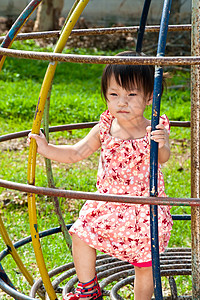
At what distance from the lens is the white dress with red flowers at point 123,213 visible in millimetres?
1850

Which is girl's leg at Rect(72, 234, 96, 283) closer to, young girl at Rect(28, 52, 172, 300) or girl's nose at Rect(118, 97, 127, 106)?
young girl at Rect(28, 52, 172, 300)

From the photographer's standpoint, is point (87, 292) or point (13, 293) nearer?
point (13, 293)

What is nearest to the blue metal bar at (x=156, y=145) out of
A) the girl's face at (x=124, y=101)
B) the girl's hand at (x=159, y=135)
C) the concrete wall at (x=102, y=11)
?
the girl's hand at (x=159, y=135)

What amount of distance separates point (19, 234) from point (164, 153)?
1837 millimetres

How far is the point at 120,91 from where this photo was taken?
75.3 inches

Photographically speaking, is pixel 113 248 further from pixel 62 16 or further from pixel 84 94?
pixel 62 16

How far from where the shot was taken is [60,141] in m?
5.16

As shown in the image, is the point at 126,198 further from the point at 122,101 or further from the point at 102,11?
the point at 102,11

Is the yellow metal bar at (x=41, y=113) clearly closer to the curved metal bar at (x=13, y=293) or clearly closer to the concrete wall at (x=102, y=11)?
the curved metal bar at (x=13, y=293)

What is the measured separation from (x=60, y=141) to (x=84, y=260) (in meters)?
3.33

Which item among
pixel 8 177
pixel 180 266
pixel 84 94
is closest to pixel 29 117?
pixel 84 94

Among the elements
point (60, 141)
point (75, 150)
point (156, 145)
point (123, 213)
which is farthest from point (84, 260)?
point (60, 141)

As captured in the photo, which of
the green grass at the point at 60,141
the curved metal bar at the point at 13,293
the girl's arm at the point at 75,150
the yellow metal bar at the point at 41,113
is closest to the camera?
the yellow metal bar at the point at 41,113

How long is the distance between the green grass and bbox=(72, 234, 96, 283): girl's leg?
34.8 inches
